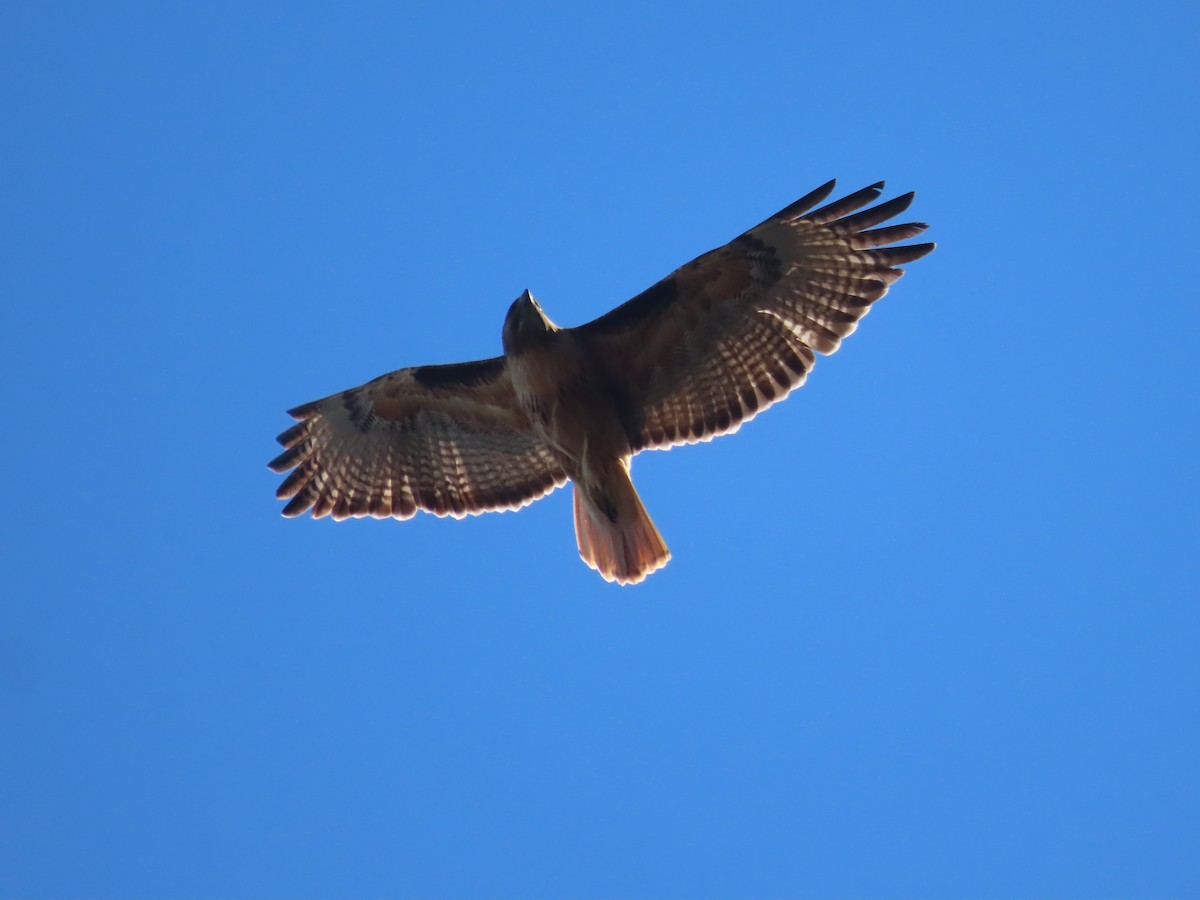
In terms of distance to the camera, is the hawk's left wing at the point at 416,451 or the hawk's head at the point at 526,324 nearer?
the hawk's head at the point at 526,324

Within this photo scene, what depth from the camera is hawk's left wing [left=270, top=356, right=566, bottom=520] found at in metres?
9.18

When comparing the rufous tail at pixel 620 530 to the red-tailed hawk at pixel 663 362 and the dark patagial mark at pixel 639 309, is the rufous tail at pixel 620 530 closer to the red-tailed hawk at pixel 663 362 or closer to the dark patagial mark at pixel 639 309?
the red-tailed hawk at pixel 663 362

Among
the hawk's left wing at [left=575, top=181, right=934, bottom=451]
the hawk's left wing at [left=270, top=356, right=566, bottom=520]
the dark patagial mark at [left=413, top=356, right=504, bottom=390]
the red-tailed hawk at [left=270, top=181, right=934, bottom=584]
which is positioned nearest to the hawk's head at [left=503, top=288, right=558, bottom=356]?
the red-tailed hawk at [left=270, top=181, right=934, bottom=584]

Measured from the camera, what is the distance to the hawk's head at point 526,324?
8.22 m

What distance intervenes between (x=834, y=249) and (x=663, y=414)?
1.63 metres

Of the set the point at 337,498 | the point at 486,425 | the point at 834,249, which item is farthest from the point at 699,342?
the point at 337,498

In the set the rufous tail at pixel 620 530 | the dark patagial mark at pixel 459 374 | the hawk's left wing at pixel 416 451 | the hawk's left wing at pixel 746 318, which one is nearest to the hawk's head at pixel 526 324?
the hawk's left wing at pixel 746 318

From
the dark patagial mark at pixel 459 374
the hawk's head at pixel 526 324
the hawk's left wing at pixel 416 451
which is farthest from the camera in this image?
the hawk's left wing at pixel 416 451

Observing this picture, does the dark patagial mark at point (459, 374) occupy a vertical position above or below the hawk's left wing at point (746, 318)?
above

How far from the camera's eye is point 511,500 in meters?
9.35

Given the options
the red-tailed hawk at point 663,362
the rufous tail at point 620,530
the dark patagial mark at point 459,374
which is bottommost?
the rufous tail at point 620,530

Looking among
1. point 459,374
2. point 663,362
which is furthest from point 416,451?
point 663,362

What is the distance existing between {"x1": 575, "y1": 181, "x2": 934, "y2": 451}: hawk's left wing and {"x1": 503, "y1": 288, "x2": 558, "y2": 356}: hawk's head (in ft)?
1.09

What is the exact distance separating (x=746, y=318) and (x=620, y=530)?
1.68m
